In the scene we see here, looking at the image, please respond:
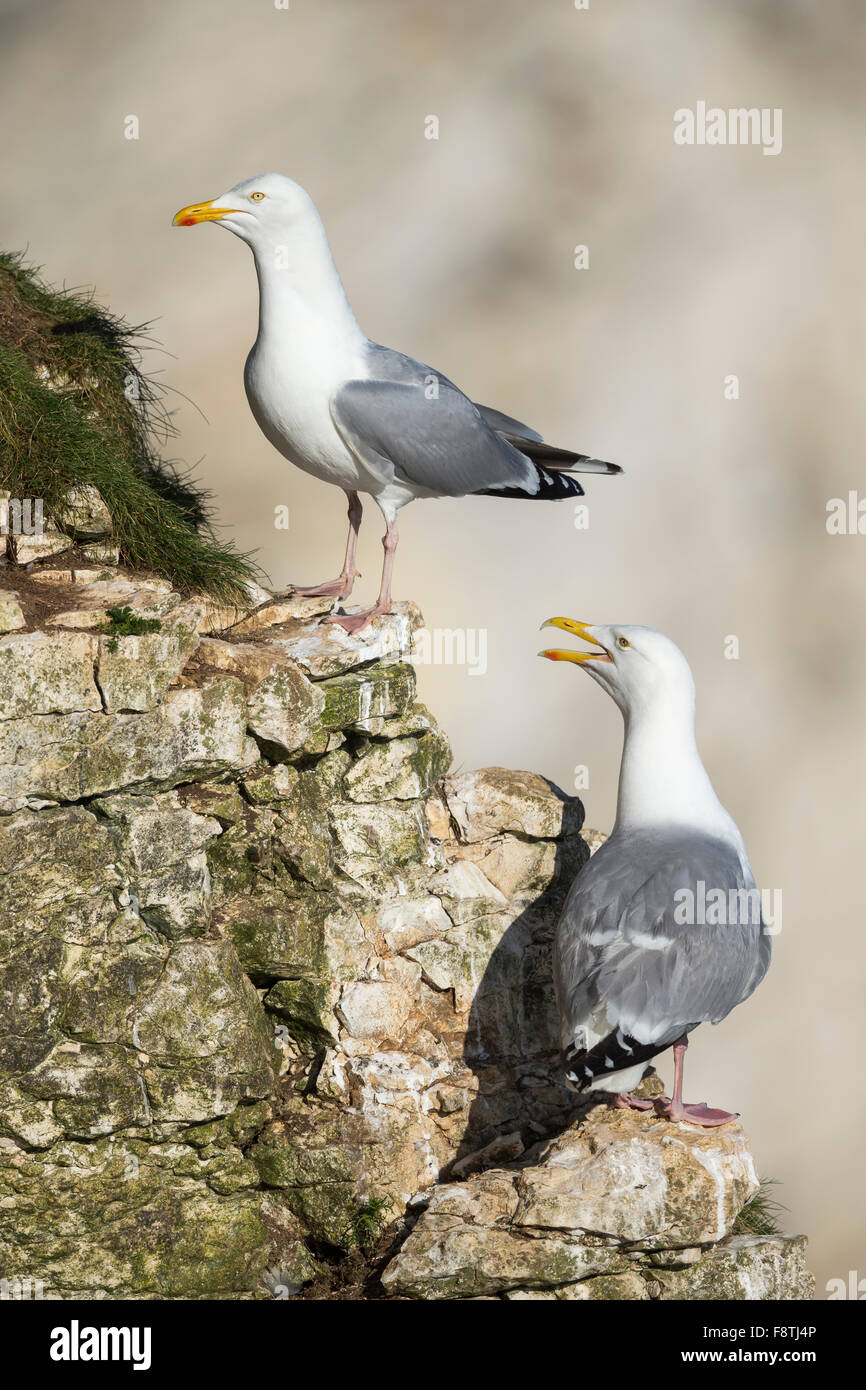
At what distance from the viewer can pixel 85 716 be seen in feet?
17.6

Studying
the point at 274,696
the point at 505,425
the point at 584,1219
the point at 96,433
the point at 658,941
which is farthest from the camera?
the point at 505,425

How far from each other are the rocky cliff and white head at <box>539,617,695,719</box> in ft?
2.47

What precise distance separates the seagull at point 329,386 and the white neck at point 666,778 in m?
1.27

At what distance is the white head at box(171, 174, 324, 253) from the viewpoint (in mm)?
6023

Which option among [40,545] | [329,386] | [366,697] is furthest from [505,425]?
[40,545]

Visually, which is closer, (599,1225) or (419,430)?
(599,1225)

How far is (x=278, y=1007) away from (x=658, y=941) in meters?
1.68

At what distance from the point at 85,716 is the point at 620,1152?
2.56 meters

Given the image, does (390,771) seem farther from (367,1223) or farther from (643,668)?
(367,1223)

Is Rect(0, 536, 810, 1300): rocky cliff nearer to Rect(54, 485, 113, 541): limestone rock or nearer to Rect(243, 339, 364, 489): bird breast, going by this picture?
Rect(54, 485, 113, 541): limestone rock

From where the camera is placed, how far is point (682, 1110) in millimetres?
5520

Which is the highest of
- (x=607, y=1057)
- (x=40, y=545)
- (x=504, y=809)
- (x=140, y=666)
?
(x=40, y=545)

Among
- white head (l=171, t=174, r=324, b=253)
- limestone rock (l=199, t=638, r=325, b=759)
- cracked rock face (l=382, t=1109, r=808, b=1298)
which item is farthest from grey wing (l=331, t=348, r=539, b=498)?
cracked rock face (l=382, t=1109, r=808, b=1298)

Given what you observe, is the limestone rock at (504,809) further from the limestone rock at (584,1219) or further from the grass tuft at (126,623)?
the grass tuft at (126,623)
